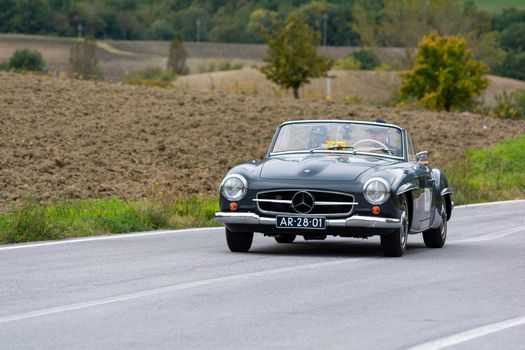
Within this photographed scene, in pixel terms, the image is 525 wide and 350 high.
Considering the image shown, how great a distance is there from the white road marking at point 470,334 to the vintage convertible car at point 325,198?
4612 mm

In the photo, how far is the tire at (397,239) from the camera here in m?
15.1

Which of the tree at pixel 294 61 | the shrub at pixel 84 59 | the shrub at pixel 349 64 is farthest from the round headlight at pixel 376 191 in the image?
the shrub at pixel 349 64

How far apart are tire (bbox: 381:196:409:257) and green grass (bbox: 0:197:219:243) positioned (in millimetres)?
4395

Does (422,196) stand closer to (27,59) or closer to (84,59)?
(84,59)

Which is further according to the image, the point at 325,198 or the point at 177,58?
the point at 177,58

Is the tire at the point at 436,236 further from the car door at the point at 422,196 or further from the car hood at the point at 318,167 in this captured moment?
the car hood at the point at 318,167

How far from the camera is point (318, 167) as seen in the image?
15.2 m

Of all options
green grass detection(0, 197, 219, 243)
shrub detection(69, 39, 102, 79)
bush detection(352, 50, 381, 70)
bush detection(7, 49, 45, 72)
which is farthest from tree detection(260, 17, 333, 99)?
bush detection(352, 50, 381, 70)

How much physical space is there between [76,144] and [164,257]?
1771 centimetres

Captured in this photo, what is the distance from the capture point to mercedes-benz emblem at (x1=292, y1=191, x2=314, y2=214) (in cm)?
1484

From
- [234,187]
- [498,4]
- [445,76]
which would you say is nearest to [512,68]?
[498,4]

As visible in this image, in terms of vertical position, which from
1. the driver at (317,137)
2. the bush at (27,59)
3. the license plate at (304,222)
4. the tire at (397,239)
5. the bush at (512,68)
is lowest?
the bush at (512,68)

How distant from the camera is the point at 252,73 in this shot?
11088cm

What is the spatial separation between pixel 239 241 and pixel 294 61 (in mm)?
46925
